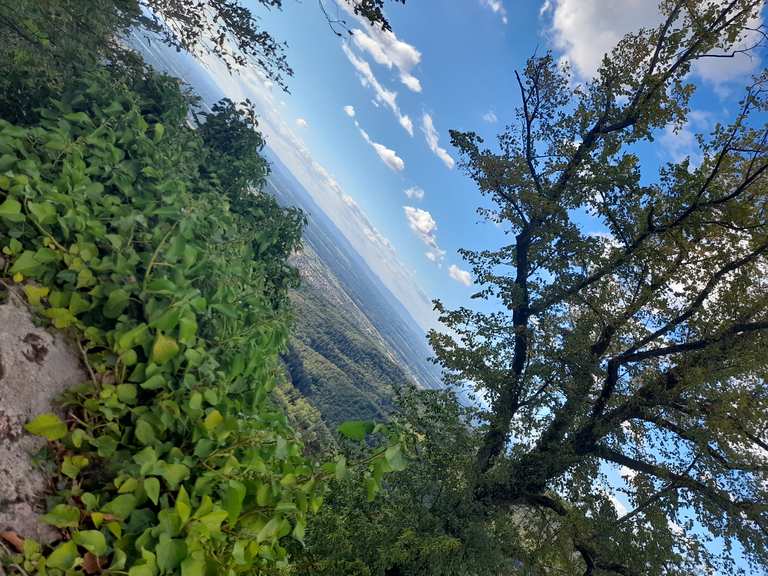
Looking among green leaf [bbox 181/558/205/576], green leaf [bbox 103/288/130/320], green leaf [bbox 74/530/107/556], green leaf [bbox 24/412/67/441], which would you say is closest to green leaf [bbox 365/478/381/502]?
green leaf [bbox 181/558/205/576]

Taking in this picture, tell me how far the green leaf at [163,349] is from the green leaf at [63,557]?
686 millimetres

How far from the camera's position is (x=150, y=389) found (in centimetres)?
197

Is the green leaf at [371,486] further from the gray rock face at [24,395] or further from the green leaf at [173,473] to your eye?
the gray rock face at [24,395]

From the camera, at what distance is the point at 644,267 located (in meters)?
9.92

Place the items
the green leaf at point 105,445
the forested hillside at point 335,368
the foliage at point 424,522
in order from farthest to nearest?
1. the forested hillside at point 335,368
2. the foliage at point 424,522
3. the green leaf at point 105,445

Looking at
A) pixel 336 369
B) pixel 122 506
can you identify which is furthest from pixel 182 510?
pixel 336 369

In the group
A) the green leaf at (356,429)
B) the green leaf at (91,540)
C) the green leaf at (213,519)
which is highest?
the green leaf at (356,429)

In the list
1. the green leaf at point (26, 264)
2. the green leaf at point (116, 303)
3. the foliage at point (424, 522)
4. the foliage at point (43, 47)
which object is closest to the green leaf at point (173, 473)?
the green leaf at point (116, 303)

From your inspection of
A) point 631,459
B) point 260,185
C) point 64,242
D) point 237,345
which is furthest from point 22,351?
point 631,459

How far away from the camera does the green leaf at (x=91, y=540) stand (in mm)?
1398

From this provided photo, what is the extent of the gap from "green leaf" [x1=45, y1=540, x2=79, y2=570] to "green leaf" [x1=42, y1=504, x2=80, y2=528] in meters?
0.08

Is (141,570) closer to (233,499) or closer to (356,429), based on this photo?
(233,499)

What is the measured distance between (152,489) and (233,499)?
27 cm

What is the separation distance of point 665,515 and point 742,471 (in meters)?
1.71
